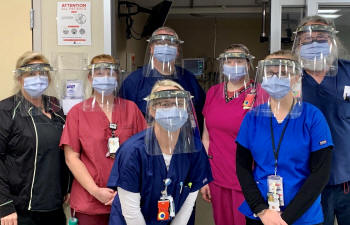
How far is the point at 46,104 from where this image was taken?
2.15 meters

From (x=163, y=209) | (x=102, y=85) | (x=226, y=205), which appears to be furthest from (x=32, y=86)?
(x=226, y=205)

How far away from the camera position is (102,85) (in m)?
2.02

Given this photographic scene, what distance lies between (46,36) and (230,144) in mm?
1569

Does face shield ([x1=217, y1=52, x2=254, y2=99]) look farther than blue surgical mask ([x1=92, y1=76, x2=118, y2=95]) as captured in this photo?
Yes

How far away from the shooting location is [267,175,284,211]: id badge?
5.31 ft

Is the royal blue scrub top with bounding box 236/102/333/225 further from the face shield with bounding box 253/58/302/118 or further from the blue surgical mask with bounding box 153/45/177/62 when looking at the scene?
the blue surgical mask with bounding box 153/45/177/62

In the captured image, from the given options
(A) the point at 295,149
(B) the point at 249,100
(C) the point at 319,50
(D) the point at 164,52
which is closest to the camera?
(A) the point at 295,149

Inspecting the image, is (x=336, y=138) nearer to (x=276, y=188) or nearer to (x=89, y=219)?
(x=276, y=188)

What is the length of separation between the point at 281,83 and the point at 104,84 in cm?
95

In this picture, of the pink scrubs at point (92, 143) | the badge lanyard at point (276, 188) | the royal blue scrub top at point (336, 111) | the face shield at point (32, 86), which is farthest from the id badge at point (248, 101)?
the face shield at point (32, 86)

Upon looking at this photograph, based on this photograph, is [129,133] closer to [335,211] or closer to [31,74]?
[31,74]

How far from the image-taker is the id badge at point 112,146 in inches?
77.4

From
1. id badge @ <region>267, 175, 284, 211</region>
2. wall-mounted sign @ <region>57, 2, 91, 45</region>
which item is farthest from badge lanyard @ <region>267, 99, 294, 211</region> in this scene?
wall-mounted sign @ <region>57, 2, 91, 45</region>

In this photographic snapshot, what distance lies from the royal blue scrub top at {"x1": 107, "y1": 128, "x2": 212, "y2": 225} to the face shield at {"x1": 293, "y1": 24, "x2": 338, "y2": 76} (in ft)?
2.53
